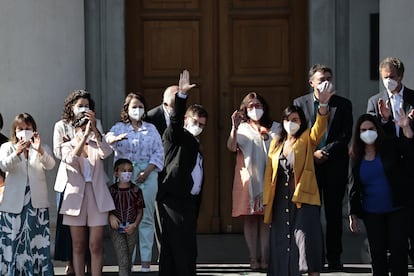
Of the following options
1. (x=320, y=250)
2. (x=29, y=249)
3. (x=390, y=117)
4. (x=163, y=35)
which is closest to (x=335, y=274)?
(x=320, y=250)

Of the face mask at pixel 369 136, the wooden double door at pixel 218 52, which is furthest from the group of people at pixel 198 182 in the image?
the wooden double door at pixel 218 52

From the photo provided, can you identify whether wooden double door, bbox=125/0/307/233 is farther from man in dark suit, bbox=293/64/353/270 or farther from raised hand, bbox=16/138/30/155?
raised hand, bbox=16/138/30/155

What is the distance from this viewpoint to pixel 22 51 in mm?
13258

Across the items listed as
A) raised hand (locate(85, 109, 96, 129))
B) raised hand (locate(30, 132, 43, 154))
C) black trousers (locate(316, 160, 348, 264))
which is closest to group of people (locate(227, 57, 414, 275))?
black trousers (locate(316, 160, 348, 264))

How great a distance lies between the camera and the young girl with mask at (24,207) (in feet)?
36.5

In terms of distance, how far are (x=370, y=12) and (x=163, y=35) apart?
245 cm

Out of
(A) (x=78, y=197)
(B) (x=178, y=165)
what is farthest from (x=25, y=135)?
(B) (x=178, y=165)

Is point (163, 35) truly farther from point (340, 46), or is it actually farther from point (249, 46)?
point (340, 46)

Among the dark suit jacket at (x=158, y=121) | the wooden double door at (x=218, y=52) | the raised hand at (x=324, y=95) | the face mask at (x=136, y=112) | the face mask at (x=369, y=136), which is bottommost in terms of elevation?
the face mask at (x=369, y=136)

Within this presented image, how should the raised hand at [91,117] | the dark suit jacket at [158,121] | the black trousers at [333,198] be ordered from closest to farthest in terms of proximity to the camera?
the raised hand at [91,117] → the black trousers at [333,198] → the dark suit jacket at [158,121]

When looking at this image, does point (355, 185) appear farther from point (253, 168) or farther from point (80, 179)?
point (80, 179)

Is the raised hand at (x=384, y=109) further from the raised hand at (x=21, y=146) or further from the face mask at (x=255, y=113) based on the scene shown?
the raised hand at (x=21, y=146)

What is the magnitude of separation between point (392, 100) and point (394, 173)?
896mm

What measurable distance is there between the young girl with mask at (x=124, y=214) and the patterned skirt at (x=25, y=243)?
0.67 metres
